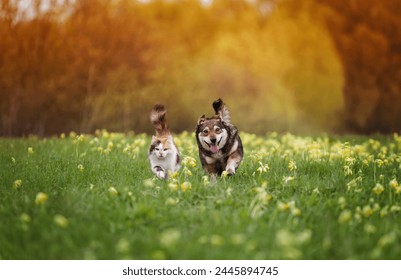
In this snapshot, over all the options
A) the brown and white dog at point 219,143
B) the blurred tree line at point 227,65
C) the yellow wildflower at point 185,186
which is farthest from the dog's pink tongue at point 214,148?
the blurred tree line at point 227,65

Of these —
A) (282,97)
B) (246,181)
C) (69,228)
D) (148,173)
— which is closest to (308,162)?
(246,181)

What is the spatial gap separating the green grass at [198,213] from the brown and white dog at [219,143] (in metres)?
0.16

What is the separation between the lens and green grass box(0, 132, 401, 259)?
3.58 m

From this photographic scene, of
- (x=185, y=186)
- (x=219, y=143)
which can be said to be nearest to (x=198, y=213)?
(x=185, y=186)

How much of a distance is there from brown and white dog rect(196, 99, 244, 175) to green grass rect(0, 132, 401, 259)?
0.16m

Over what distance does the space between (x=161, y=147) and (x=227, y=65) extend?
662cm

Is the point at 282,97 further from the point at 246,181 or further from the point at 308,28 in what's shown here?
the point at 246,181

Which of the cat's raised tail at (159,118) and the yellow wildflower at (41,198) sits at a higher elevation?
the cat's raised tail at (159,118)

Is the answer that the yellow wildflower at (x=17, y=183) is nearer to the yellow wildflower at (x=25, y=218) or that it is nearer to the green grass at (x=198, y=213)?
the green grass at (x=198, y=213)

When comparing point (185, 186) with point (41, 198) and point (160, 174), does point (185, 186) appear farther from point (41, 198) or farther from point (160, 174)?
point (41, 198)

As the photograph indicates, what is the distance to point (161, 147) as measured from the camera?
506 centimetres

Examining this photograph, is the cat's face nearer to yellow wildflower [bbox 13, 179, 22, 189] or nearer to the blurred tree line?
yellow wildflower [bbox 13, 179, 22, 189]

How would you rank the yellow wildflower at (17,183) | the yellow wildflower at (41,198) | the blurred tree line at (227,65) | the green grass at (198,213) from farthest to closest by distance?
the blurred tree line at (227,65)
the yellow wildflower at (17,183)
the yellow wildflower at (41,198)
the green grass at (198,213)

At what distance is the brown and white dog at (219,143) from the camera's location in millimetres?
5109
